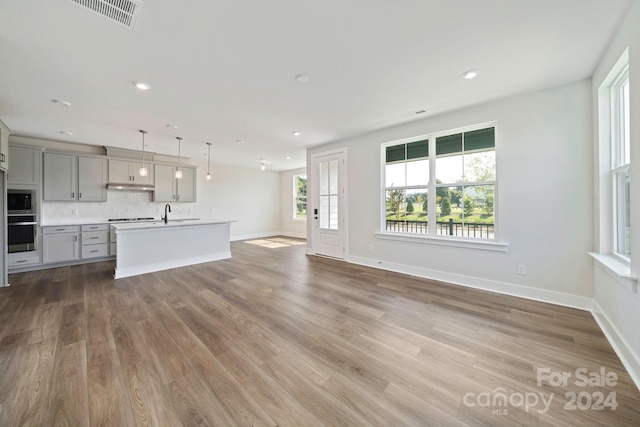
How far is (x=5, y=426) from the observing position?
1.36 m

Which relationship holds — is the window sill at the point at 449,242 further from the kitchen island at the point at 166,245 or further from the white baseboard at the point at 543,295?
the kitchen island at the point at 166,245

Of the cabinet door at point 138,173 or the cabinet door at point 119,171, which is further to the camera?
the cabinet door at point 138,173

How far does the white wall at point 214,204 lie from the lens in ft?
17.7

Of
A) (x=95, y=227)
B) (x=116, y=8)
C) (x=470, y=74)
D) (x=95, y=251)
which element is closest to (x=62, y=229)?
(x=95, y=227)

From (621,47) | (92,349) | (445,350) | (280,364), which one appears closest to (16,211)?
(92,349)

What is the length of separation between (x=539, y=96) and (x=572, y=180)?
1.12m

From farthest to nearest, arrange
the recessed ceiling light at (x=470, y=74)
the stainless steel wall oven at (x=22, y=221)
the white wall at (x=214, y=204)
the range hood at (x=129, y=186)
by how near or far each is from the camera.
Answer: the range hood at (x=129, y=186) < the white wall at (x=214, y=204) < the stainless steel wall oven at (x=22, y=221) < the recessed ceiling light at (x=470, y=74)

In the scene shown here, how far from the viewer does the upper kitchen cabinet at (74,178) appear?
4920 millimetres

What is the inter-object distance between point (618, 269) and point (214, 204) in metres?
8.50

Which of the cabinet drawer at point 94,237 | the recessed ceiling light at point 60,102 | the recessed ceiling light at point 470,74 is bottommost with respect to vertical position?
the cabinet drawer at point 94,237

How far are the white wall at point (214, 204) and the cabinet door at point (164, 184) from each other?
13.4 inches

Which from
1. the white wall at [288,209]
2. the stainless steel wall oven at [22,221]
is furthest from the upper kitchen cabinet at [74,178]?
the white wall at [288,209]

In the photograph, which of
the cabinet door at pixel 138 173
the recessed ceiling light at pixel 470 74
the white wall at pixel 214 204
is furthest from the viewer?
the cabinet door at pixel 138 173

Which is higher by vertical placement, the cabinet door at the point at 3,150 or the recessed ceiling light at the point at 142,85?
the recessed ceiling light at the point at 142,85
